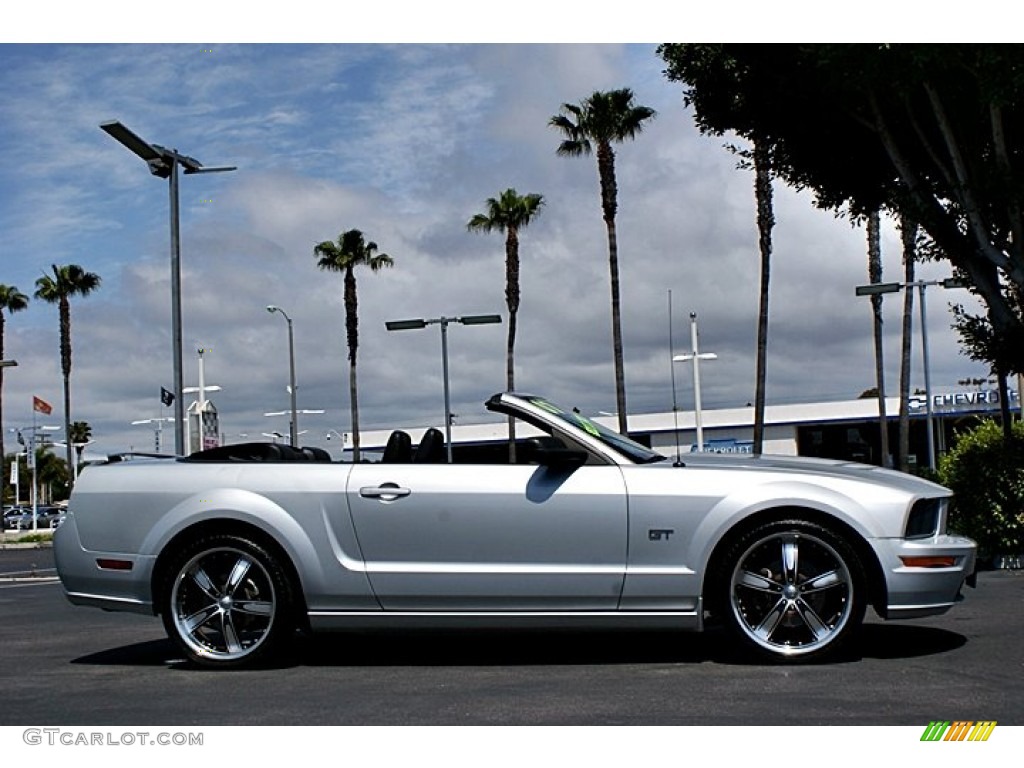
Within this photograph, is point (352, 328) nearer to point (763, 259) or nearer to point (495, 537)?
point (763, 259)

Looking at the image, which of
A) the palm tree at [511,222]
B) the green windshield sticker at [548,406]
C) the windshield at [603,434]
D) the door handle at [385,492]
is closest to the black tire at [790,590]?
the windshield at [603,434]

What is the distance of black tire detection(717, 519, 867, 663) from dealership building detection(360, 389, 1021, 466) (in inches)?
2077

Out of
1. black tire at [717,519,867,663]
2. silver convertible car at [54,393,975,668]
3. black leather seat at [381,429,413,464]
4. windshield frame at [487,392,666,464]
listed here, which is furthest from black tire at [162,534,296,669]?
black tire at [717,519,867,663]

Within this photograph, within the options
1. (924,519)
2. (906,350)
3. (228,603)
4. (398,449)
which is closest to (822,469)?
(924,519)

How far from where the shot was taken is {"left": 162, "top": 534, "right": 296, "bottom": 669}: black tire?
7.07 m

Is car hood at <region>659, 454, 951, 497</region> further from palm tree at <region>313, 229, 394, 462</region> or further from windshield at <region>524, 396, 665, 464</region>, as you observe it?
palm tree at <region>313, 229, 394, 462</region>

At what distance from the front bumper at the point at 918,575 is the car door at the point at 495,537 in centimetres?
135

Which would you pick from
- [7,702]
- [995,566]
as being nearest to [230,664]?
[7,702]

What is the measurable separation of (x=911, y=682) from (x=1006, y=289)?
1223 centimetres

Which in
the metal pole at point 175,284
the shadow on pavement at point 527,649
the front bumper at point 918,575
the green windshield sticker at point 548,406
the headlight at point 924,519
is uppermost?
the metal pole at point 175,284

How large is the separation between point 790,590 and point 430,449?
2056 millimetres

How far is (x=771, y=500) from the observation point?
6.75 metres

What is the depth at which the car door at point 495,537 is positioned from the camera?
6801 mm
